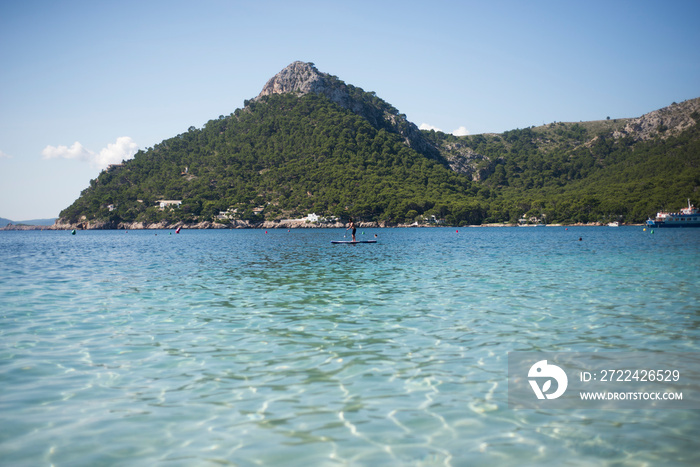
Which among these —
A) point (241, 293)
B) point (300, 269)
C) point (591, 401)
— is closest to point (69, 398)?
point (591, 401)

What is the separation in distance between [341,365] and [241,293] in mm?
10404

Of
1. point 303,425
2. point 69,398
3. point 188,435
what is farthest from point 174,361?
point 303,425

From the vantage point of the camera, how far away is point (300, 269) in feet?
91.7

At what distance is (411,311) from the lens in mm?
14508

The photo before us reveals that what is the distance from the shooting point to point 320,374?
8.65 m

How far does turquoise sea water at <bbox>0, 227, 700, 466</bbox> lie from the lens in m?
5.88

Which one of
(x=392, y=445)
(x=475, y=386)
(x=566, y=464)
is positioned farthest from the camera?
(x=475, y=386)

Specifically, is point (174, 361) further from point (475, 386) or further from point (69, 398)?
point (475, 386)

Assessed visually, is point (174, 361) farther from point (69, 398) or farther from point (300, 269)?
point (300, 269)

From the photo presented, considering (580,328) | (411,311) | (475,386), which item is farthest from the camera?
(411,311)

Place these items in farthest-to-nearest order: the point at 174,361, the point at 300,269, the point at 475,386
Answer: the point at 300,269 < the point at 174,361 < the point at 475,386

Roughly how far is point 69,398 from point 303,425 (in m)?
4.06

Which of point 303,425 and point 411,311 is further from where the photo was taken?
point 411,311

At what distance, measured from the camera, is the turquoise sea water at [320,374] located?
19.3 feet
